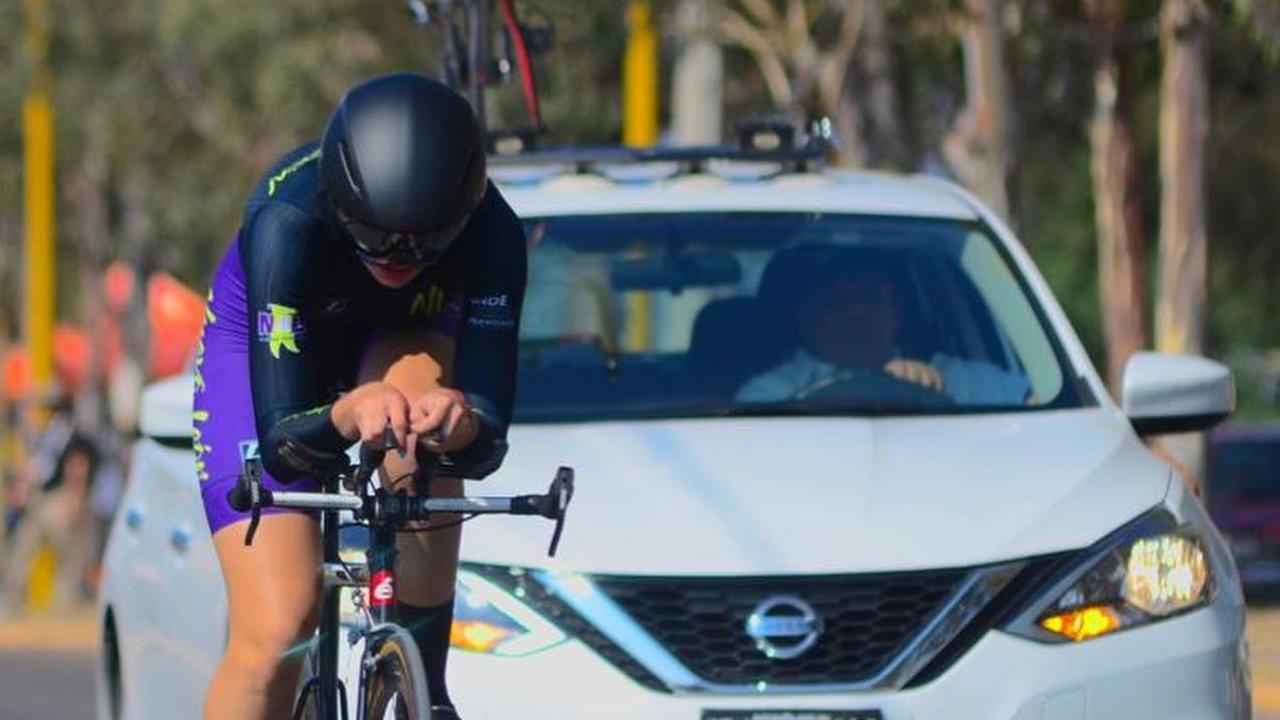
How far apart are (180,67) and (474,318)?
34218mm

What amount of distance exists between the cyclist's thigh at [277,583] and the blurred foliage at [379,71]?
14.7 meters

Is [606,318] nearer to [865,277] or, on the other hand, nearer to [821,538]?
[865,277]

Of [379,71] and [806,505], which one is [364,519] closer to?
[806,505]

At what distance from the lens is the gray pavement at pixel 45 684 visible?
14.6 metres

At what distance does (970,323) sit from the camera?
7613mm

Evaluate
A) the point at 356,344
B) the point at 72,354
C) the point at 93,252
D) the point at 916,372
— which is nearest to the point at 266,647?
the point at 356,344

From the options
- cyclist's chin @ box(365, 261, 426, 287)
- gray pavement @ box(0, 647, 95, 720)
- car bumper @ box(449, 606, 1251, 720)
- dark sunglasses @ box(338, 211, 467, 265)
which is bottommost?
gray pavement @ box(0, 647, 95, 720)

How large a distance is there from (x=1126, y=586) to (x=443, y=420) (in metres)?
1.77

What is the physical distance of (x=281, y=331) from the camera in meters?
5.18

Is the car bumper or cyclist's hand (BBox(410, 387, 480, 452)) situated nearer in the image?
cyclist's hand (BBox(410, 387, 480, 452))

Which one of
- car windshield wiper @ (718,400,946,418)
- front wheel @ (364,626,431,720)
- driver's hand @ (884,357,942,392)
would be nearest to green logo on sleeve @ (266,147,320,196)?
front wheel @ (364,626,431,720)

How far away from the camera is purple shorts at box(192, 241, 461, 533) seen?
5.50m

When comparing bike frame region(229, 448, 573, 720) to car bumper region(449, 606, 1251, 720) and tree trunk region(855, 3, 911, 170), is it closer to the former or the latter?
car bumper region(449, 606, 1251, 720)

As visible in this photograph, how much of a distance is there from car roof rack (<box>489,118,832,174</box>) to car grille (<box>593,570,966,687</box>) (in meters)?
2.25
